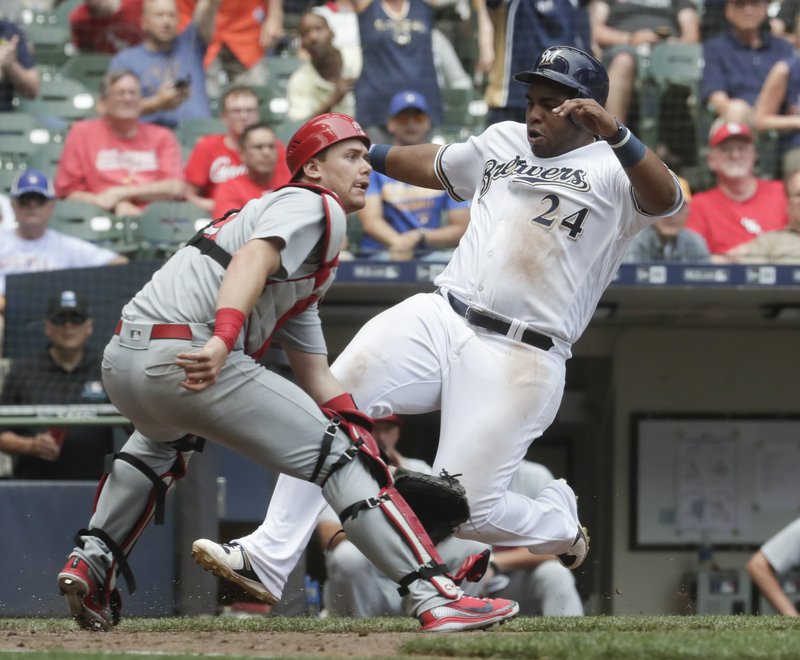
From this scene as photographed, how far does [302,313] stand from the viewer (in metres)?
4.41

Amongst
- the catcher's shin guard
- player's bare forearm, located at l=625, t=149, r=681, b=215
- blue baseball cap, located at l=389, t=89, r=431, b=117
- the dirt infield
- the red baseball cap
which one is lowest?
the dirt infield

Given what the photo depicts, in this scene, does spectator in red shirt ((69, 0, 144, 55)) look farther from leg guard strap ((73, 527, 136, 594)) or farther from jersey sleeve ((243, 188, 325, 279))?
jersey sleeve ((243, 188, 325, 279))

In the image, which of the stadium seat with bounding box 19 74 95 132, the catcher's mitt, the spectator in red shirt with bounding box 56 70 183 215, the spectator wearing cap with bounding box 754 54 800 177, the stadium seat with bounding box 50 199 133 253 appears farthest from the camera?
the stadium seat with bounding box 19 74 95 132

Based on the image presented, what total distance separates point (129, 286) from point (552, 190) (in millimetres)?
3394

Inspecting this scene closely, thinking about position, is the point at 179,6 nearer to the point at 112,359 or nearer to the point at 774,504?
the point at 774,504

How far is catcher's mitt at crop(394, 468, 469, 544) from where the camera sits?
428 cm

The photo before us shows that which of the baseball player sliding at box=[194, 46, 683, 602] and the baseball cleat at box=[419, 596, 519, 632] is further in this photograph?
the baseball player sliding at box=[194, 46, 683, 602]

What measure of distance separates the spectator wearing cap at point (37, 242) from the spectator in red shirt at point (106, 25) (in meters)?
2.14

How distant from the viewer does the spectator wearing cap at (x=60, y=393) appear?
692 cm

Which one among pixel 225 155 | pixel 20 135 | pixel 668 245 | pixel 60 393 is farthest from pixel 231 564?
pixel 20 135

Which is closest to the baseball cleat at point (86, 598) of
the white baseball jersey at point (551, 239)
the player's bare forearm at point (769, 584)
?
the white baseball jersey at point (551, 239)

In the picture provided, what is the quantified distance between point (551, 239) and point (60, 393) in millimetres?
3358

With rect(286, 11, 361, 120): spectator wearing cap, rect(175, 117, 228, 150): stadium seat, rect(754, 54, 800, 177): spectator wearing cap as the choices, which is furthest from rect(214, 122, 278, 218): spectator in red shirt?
rect(754, 54, 800, 177): spectator wearing cap

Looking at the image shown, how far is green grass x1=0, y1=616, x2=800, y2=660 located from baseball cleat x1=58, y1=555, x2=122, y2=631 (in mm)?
213
